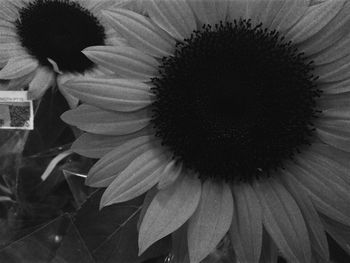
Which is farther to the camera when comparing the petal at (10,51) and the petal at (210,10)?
the petal at (10,51)

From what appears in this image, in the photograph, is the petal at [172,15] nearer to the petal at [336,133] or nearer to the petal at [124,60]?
the petal at [124,60]

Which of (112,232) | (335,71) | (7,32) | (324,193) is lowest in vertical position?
(112,232)

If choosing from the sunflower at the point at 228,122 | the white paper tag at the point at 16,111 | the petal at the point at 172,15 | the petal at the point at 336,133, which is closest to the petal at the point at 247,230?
the sunflower at the point at 228,122

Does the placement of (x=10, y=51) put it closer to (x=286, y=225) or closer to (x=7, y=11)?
(x=7, y=11)

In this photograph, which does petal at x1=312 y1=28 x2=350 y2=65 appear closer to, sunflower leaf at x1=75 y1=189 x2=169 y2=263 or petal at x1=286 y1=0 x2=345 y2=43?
petal at x1=286 y1=0 x2=345 y2=43

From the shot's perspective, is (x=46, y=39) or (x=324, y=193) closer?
(x=324, y=193)

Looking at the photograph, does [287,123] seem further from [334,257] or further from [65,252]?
[65,252]

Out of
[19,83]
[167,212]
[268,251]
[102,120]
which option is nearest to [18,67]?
[19,83]
